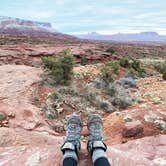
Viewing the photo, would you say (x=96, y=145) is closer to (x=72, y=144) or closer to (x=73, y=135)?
(x=72, y=144)

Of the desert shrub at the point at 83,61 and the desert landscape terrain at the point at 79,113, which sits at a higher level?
the desert landscape terrain at the point at 79,113

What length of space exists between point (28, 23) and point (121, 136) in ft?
523

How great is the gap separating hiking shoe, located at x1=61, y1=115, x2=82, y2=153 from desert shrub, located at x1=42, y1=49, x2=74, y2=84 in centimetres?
763

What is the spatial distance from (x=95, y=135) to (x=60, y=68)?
8.31 meters

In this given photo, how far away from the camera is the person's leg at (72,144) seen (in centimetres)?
417

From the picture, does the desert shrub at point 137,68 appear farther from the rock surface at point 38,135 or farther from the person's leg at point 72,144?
the person's leg at point 72,144

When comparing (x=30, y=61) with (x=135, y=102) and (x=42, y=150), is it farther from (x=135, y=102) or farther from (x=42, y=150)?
(x=42, y=150)

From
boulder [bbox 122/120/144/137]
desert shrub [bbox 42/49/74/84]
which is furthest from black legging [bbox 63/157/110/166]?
desert shrub [bbox 42/49/74/84]

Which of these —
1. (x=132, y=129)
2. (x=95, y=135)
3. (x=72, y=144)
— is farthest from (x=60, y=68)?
(x=72, y=144)

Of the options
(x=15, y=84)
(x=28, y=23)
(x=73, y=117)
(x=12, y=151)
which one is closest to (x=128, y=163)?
(x=73, y=117)

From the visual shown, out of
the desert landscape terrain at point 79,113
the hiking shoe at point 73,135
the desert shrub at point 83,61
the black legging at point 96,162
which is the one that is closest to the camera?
the black legging at point 96,162

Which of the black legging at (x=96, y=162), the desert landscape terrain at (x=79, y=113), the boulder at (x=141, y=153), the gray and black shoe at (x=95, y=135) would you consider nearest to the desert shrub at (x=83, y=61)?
the desert landscape terrain at (x=79, y=113)

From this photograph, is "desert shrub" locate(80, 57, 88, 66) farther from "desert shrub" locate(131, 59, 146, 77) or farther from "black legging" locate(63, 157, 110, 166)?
"black legging" locate(63, 157, 110, 166)

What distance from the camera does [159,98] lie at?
41.0 ft
